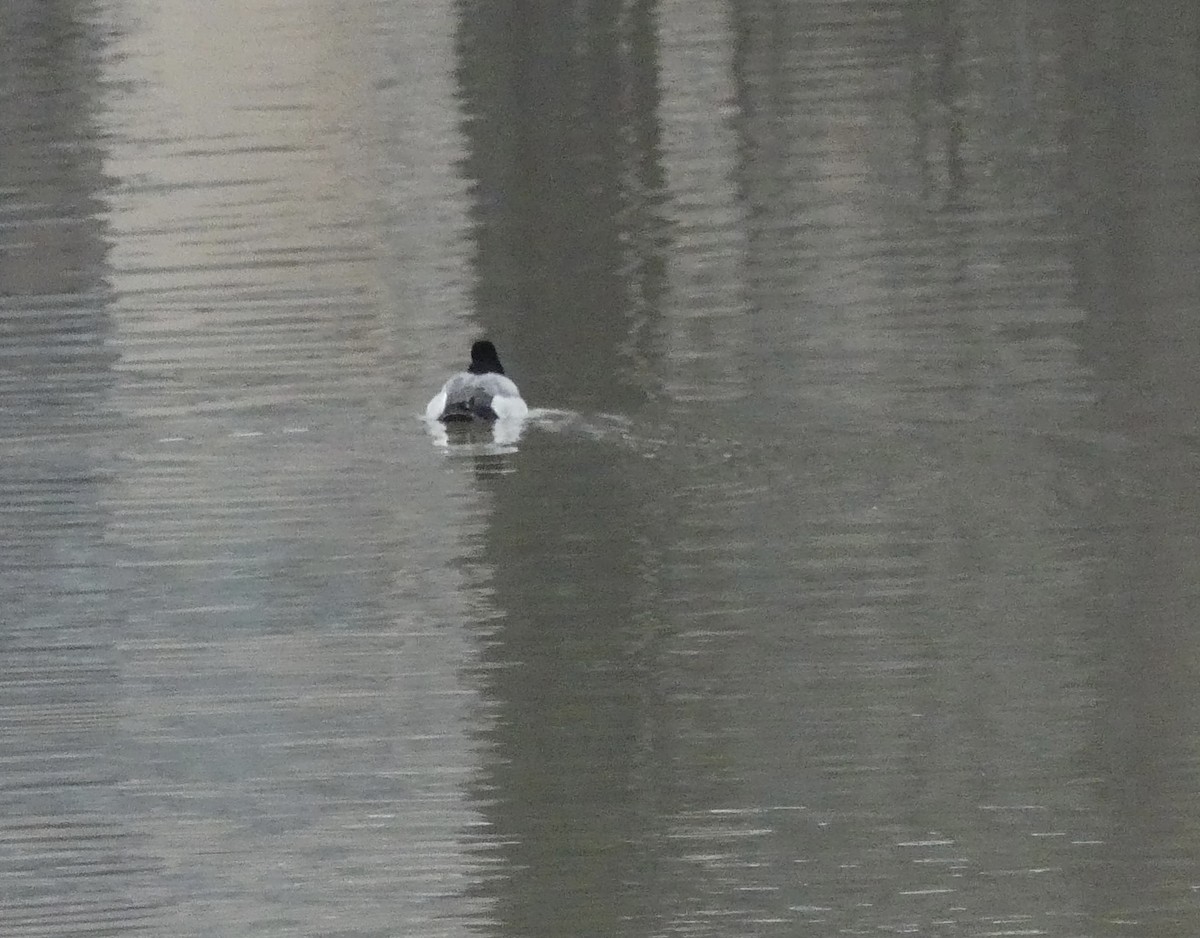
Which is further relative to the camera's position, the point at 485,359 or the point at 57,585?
the point at 485,359

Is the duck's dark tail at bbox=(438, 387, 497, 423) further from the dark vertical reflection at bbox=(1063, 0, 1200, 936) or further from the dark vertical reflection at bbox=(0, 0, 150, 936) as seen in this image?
the dark vertical reflection at bbox=(1063, 0, 1200, 936)

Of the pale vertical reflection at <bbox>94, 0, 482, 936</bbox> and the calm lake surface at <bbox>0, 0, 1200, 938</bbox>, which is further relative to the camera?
the pale vertical reflection at <bbox>94, 0, 482, 936</bbox>

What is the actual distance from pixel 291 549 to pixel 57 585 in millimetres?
984

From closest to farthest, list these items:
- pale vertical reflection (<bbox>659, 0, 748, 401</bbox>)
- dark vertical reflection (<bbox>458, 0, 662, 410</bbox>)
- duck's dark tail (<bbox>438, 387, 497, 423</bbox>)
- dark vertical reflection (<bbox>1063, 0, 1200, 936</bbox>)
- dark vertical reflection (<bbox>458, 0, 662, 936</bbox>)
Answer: dark vertical reflection (<bbox>1063, 0, 1200, 936</bbox>), dark vertical reflection (<bbox>458, 0, 662, 936</bbox>), duck's dark tail (<bbox>438, 387, 497, 423</bbox>), pale vertical reflection (<bbox>659, 0, 748, 401</bbox>), dark vertical reflection (<bbox>458, 0, 662, 410</bbox>)

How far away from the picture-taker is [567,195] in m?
23.0

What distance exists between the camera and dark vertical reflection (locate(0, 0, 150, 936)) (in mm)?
9016

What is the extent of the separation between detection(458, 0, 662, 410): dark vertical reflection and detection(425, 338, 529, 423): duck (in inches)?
18.7

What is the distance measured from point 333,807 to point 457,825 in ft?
1.70

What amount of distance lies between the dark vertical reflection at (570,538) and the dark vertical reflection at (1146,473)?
1486 millimetres

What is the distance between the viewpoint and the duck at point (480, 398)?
14.4 metres

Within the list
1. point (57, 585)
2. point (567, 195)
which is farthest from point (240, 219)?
point (57, 585)

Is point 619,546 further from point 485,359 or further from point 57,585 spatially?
point 485,359

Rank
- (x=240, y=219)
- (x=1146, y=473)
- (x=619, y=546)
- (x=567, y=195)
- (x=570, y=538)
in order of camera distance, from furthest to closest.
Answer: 1. (x=567, y=195)
2. (x=240, y=219)
3. (x=1146, y=473)
4. (x=570, y=538)
5. (x=619, y=546)

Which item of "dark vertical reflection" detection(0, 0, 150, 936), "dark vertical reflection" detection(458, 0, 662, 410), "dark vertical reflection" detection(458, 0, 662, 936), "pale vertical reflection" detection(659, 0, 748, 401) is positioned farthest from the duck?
"dark vertical reflection" detection(0, 0, 150, 936)
